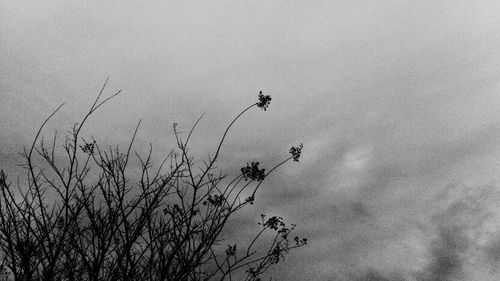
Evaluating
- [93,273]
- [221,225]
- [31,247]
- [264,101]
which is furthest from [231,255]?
[31,247]

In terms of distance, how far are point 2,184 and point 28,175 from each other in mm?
681

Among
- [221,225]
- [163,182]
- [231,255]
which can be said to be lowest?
[231,255]

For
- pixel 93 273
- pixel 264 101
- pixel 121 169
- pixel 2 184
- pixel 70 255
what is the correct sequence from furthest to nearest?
1. pixel 70 255
2. pixel 121 169
3. pixel 93 273
4. pixel 2 184
5. pixel 264 101

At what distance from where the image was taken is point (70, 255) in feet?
28.3

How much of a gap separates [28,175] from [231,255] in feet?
13.8

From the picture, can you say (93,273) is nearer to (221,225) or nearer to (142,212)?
(142,212)

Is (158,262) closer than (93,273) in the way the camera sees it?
No

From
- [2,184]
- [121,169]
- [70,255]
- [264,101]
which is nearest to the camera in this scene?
[264,101]

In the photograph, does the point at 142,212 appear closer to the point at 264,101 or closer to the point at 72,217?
the point at 72,217

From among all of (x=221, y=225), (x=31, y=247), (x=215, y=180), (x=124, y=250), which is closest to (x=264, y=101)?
(x=215, y=180)

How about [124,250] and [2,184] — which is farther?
[124,250]

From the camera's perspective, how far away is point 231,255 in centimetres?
771

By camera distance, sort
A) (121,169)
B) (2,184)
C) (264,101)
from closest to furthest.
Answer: (264,101)
(2,184)
(121,169)

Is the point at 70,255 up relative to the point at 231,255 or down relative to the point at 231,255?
up
